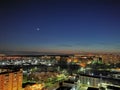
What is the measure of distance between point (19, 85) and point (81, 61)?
849cm

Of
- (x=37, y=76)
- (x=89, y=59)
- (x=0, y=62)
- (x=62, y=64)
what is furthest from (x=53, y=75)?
(x=89, y=59)

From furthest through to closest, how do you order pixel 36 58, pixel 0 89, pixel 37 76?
pixel 36 58
pixel 37 76
pixel 0 89

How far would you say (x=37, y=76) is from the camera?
28.4ft

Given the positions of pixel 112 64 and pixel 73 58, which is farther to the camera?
pixel 73 58

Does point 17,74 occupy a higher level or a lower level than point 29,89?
higher

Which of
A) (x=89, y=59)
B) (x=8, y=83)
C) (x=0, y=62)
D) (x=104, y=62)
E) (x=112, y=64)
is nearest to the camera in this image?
(x=8, y=83)

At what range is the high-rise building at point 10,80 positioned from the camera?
4.98 meters

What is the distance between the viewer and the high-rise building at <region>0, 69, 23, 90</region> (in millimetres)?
4980

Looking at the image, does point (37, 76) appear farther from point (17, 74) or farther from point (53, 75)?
point (17, 74)

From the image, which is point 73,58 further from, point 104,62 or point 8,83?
point 8,83

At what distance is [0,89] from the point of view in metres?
4.80

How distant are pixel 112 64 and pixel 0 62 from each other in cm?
619

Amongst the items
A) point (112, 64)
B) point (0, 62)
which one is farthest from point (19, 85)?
point (112, 64)

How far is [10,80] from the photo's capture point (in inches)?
209
